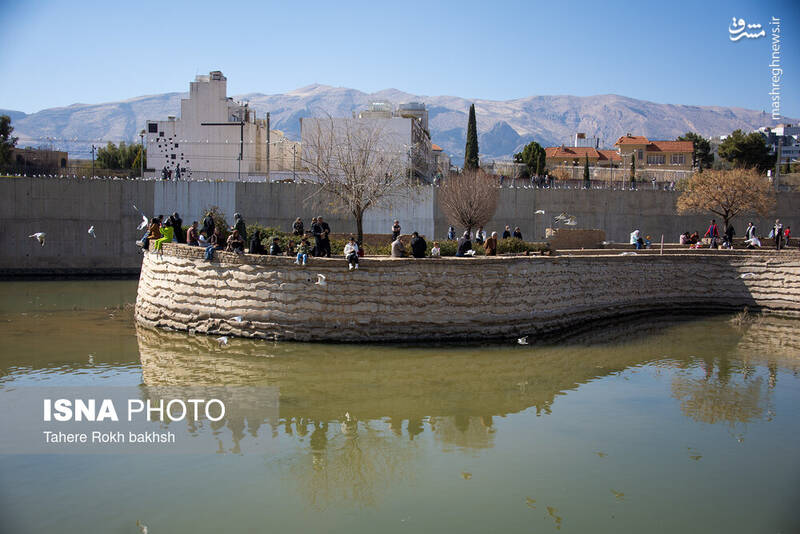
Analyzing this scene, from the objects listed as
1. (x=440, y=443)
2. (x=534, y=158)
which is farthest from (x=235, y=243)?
(x=534, y=158)

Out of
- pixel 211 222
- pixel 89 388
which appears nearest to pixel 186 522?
pixel 89 388

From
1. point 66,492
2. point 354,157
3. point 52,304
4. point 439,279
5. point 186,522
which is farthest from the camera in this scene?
point 354,157

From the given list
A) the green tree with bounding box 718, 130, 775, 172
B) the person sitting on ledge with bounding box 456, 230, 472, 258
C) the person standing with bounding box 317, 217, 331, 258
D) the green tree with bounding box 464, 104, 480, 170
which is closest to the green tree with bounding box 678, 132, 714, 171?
the green tree with bounding box 718, 130, 775, 172

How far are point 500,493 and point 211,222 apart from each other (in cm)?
1350

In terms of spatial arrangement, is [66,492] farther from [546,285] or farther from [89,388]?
[546,285]

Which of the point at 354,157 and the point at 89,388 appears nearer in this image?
the point at 89,388

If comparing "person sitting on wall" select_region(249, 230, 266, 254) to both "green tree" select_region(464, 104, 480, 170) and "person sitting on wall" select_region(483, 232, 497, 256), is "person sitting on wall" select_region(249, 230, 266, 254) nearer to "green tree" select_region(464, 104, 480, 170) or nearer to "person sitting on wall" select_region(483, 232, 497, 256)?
"person sitting on wall" select_region(483, 232, 497, 256)

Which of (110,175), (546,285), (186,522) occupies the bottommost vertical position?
(186,522)

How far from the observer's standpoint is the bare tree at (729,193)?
3319 cm

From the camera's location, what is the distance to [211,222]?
20438 mm

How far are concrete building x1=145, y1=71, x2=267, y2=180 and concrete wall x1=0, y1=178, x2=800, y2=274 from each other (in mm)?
14071

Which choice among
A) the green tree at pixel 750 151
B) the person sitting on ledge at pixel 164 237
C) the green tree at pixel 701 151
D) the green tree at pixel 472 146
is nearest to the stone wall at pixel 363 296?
the person sitting on ledge at pixel 164 237

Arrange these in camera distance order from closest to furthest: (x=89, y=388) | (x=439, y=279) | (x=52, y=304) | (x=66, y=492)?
(x=66, y=492), (x=89, y=388), (x=439, y=279), (x=52, y=304)

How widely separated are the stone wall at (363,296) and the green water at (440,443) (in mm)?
686
